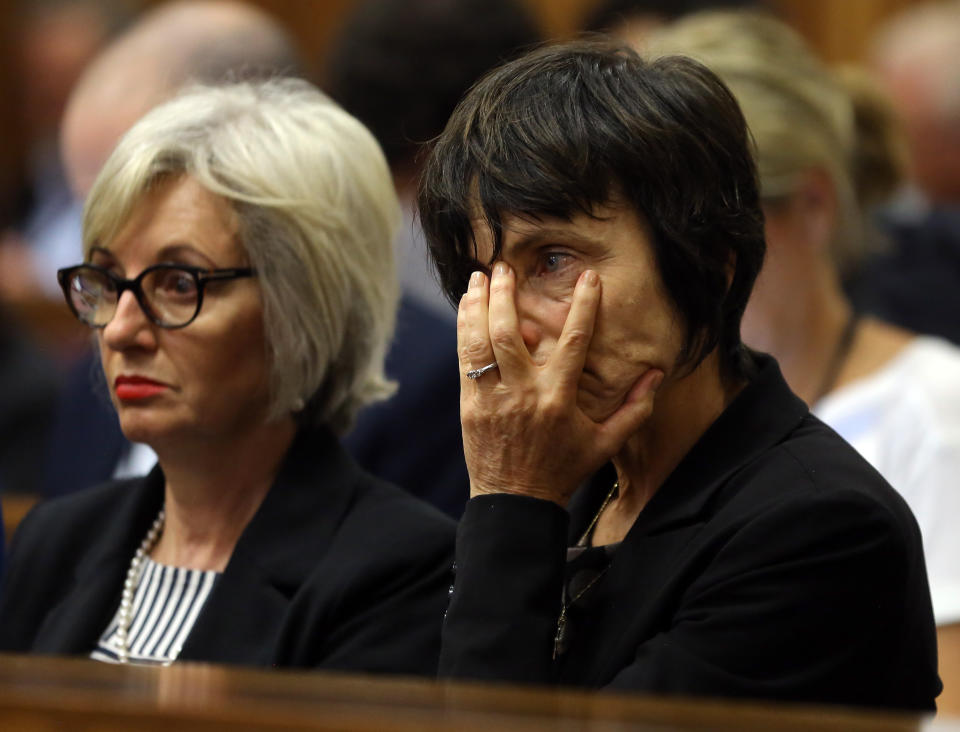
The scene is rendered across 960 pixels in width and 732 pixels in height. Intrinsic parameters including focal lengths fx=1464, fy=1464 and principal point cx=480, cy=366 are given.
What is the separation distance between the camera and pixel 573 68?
178cm

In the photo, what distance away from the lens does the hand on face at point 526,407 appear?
1.71 metres

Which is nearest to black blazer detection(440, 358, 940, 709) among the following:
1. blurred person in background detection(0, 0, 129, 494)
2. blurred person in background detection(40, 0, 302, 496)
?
blurred person in background detection(40, 0, 302, 496)

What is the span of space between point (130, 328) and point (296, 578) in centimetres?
A: 43

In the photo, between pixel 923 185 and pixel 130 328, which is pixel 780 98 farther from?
pixel 923 185

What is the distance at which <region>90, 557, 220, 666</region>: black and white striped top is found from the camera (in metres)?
2.10

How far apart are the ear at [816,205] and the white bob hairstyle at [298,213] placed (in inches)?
39.3

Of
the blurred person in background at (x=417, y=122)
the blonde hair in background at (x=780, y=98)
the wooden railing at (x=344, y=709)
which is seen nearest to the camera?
the wooden railing at (x=344, y=709)

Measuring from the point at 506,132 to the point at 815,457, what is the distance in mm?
519

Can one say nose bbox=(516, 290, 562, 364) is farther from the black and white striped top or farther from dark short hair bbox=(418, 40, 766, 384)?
the black and white striped top

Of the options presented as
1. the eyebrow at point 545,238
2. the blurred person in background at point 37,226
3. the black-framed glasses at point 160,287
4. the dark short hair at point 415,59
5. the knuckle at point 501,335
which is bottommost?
the blurred person in background at point 37,226

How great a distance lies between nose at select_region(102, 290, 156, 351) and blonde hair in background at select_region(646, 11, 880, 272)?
4.00 ft

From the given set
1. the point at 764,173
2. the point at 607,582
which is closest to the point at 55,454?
the point at 764,173

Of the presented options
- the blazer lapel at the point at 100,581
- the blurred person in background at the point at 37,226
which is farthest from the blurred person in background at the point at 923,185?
the blurred person in background at the point at 37,226

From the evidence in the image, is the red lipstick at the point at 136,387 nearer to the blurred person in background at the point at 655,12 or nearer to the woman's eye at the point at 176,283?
the woman's eye at the point at 176,283
